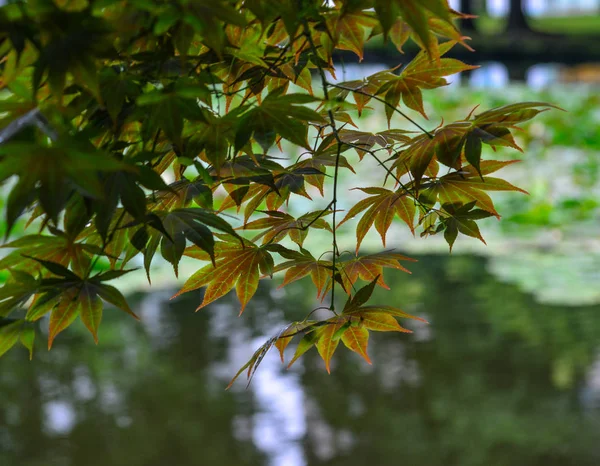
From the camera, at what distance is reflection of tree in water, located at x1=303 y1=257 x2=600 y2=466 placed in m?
1.89

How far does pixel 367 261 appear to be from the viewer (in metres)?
0.74

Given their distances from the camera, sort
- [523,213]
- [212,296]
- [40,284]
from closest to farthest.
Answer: [40,284] < [212,296] < [523,213]

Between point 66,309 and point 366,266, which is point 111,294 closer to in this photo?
point 66,309

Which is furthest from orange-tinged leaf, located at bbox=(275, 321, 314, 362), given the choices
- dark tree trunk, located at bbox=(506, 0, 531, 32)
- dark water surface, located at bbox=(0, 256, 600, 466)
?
dark tree trunk, located at bbox=(506, 0, 531, 32)

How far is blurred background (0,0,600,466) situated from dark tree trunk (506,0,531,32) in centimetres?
979

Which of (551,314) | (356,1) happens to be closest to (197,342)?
(551,314)

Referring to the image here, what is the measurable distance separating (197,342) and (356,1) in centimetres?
218

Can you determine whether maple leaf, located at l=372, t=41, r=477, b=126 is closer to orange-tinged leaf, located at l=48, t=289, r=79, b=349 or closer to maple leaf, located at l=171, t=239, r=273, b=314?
maple leaf, located at l=171, t=239, r=273, b=314

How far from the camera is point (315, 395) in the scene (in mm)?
2170

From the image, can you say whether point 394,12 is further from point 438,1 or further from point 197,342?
point 197,342

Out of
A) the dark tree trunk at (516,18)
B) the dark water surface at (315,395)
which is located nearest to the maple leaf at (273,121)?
the dark water surface at (315,395)

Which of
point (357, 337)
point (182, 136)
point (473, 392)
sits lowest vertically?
point (473, 392)

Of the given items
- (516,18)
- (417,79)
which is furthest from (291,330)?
(516,18)

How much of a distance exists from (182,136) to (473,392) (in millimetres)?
1807
